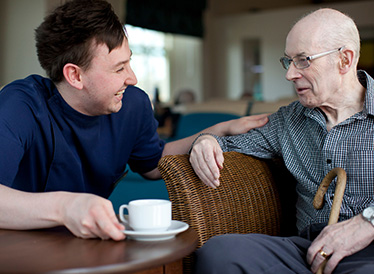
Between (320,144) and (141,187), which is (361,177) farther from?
(141,187)

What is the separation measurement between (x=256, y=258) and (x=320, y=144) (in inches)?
19.6

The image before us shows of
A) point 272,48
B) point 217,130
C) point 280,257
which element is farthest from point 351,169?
point 272,48

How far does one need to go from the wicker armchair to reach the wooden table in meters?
0.28

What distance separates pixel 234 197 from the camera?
1.51 meters

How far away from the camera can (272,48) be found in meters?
10.5

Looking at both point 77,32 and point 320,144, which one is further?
point 320,144

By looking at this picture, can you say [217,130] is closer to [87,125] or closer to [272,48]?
[87,125]

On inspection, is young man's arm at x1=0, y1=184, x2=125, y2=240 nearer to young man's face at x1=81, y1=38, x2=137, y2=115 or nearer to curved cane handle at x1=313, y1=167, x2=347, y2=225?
young man's face at x1=81, y1=38, x2=137, y2=115

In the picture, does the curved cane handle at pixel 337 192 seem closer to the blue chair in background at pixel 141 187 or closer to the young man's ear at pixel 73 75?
the young man's ear at pixel 73 75

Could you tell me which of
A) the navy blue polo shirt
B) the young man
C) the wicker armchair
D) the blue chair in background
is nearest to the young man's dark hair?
the young man

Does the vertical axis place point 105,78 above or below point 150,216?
above

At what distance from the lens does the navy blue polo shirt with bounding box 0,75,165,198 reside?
1308 mm

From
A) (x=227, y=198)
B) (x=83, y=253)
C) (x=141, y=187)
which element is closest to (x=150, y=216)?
(x=83, y=253)

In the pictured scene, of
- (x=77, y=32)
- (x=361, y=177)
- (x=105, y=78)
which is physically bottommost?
(x=361, y=177)
